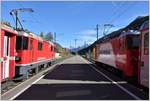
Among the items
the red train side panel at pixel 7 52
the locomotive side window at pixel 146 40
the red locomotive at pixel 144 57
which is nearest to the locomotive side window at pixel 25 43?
the red train side panel at pixel 7 52

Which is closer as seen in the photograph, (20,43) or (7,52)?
(7,52)

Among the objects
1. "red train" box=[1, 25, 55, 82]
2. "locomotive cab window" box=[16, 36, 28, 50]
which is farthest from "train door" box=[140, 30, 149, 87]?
"locomotive cab window" box=[16, 36, 28, 50]

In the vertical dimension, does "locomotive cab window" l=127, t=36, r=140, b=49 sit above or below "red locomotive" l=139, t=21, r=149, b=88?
above

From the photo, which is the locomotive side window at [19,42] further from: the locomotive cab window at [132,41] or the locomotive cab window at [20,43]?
the locomotive cab window at [132,41]

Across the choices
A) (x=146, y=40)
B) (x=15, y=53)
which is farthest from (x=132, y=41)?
Result: (x=146, y=40)

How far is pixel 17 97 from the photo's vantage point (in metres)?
14.0

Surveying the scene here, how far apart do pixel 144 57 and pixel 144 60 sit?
0.37 ft

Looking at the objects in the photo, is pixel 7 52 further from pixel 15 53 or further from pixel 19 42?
pixel 19 42

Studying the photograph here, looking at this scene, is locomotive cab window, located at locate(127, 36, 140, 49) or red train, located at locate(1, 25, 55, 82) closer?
red train, located at locate(1, 25, 55, 82)

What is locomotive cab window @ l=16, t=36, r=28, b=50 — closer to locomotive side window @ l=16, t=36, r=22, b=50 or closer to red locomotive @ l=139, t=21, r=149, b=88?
locomotive side window @ l=16, t=36, r=22, b=50

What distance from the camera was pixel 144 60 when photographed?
14453 millimetres

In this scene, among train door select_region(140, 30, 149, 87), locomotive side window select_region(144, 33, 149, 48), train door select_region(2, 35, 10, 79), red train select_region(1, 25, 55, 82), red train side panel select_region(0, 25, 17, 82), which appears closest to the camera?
train door select_region(140, 30, 149, 87)

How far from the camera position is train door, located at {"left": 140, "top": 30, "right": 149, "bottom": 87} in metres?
14.0

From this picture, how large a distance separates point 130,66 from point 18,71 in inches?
237
